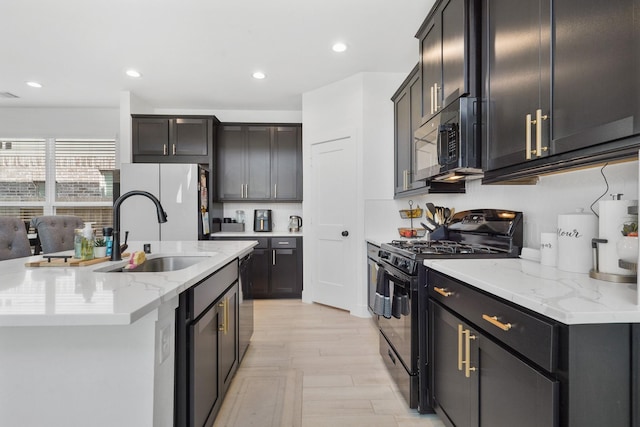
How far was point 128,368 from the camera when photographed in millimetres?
1012

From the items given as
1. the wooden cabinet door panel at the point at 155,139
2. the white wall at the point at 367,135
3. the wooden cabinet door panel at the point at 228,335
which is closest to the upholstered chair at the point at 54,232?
the wooden cabinet door panel at the point at 228,335

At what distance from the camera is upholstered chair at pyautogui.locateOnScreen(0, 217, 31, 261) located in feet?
6.83

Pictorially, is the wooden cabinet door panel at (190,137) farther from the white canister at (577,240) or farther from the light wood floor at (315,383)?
the white canister at (577,240)

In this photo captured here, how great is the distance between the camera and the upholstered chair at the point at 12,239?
82.0 inches

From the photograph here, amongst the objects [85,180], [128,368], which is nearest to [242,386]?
[128,368]

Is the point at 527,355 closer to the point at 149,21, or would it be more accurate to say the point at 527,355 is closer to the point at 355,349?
the point at 355,349

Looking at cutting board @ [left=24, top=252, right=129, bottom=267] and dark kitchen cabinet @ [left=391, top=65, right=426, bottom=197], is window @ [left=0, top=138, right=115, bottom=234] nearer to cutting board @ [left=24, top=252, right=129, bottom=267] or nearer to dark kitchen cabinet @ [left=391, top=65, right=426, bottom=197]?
cutting board @ [left=24, top=252, right=129, bottom=267]

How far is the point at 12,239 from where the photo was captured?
6.99ft

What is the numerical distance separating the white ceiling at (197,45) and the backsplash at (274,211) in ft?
5.13

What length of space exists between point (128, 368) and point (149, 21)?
9.22 ft

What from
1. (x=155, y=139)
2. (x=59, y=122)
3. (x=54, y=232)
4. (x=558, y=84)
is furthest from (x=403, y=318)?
(x=59, y=122)

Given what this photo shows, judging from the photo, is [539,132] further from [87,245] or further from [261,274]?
[261,274]

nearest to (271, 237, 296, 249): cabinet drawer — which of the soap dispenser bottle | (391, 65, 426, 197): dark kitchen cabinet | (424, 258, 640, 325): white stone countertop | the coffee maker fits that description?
the coffee maker

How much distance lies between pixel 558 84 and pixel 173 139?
440 centimetres
